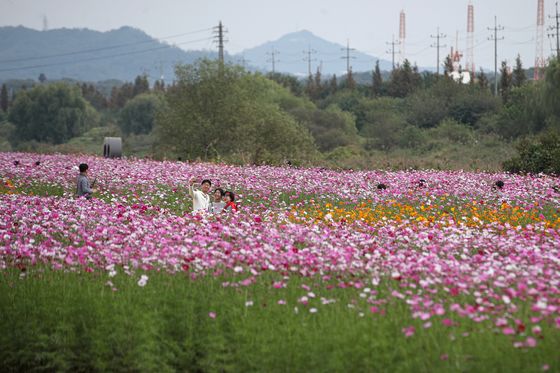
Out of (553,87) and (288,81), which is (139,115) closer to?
(288,81)

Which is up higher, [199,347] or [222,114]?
[222,114]

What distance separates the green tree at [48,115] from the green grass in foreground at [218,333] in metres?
123

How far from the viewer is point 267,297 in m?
10.2

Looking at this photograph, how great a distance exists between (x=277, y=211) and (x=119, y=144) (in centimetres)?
2457

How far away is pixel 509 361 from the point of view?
8070mm

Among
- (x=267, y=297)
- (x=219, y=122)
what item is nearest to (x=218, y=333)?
(x=267, y=297)

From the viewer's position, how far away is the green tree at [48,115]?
5098 inches

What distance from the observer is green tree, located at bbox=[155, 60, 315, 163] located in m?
48.3

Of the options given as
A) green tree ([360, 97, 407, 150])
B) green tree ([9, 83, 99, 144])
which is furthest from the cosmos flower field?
green tree ([9, 83, 99, 144])

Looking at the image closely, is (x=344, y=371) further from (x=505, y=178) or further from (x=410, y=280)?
(x=505, y=178)

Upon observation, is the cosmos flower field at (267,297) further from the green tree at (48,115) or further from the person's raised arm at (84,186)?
the green tree at (48,115)

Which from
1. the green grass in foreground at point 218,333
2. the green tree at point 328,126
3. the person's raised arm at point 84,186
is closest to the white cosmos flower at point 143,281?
the green grass in foreground at point 218,333

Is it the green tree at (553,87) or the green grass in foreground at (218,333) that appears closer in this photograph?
the green grass in foreground at (218,333)

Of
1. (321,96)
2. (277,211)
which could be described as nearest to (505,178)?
(277,211)
